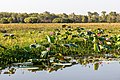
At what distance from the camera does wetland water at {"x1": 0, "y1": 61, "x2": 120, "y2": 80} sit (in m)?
11.3

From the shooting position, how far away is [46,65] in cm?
1356

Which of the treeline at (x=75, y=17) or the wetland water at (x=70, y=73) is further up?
the wetland water at (x=70, y=73)

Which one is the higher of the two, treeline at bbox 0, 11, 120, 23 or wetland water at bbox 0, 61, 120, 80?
wetland water at bbox 0, 61, 120, 80

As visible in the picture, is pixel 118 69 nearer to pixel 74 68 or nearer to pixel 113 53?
pixel 74 68

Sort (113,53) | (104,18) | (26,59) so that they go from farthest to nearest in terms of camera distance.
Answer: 1. (104,18)
2. (113,53)
3. (26,59)

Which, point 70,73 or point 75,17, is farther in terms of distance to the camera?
point 75,17

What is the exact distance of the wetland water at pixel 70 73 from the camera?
1129 cm

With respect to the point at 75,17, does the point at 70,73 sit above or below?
above

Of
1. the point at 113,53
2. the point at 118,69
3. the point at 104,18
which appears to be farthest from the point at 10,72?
the point at 104,18

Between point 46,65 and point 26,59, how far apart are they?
1122mm

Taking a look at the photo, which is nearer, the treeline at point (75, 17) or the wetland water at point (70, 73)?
the wetland water at point (70, 73)

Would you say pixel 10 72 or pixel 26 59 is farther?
pixel 26 59

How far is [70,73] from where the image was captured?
1223 centimetres

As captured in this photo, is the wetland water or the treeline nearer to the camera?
the wetland water
